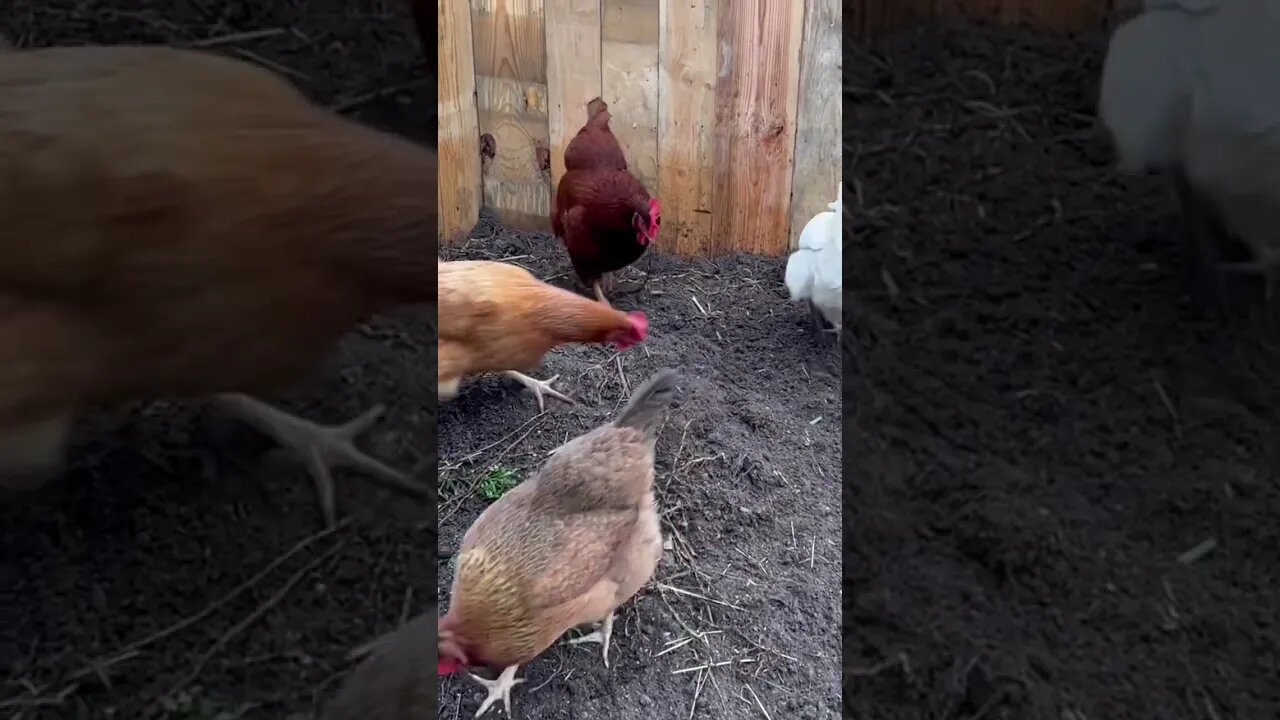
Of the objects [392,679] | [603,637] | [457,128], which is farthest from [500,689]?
[457,128]

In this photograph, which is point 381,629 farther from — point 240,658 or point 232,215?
point 232,215

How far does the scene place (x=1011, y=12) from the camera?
1.62ft

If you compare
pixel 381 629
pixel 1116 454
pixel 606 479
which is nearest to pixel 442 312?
pixel 606 479

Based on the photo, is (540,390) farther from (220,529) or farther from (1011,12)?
(1011,12)

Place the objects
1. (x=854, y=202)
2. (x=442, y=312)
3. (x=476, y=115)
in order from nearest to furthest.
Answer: (x=854, y=202) < (x=442, y=312) < (x=476, y=115)

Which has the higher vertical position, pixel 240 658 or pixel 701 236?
pixel 240 658

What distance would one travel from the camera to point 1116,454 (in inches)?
21.2

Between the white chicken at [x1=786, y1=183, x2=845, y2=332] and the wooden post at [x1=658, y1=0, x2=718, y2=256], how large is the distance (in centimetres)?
45

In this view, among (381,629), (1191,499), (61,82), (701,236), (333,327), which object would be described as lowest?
(701,236)

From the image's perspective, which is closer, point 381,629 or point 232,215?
point 232,215

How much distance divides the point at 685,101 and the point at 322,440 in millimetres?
2498

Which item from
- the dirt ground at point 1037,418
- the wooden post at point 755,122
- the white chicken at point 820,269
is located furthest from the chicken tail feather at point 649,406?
the dirt ground at point 1037,418

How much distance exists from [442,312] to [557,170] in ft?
3.96

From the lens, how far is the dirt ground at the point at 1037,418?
1.67ft
